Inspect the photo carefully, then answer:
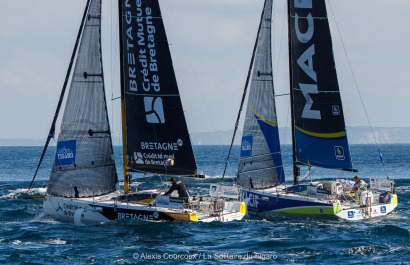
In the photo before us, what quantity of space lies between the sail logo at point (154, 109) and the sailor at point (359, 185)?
9362 mm

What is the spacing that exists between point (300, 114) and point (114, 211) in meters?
11.0

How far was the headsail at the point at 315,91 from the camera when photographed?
3100 cm

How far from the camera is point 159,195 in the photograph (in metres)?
25.4

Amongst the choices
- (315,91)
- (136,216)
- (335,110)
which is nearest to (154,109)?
(136,216)

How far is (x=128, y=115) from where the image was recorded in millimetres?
27297

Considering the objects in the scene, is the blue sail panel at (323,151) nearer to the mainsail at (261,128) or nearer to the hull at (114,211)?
the mainsail at (261,128)

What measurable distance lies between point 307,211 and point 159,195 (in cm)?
700

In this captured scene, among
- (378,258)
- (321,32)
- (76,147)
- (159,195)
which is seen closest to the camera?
(378,258)

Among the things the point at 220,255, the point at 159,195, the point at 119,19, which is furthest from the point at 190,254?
the point at 119,19

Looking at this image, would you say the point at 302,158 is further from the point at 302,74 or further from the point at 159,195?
the point at 159,195

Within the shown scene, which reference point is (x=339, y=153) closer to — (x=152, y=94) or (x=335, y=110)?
(x=335, y=110)

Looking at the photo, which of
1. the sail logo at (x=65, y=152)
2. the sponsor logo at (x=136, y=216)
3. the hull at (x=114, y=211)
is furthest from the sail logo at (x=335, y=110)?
the sail logo at (x=65, y=152)

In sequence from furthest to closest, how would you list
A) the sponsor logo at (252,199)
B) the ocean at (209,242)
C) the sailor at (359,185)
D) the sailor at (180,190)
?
the sponsor logo at (252,199), the sailor at (359,185), the sailor at (180,190), the ocean at (209,242)

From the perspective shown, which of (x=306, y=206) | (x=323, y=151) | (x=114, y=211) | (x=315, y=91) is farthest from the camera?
(x=323, y=151)
